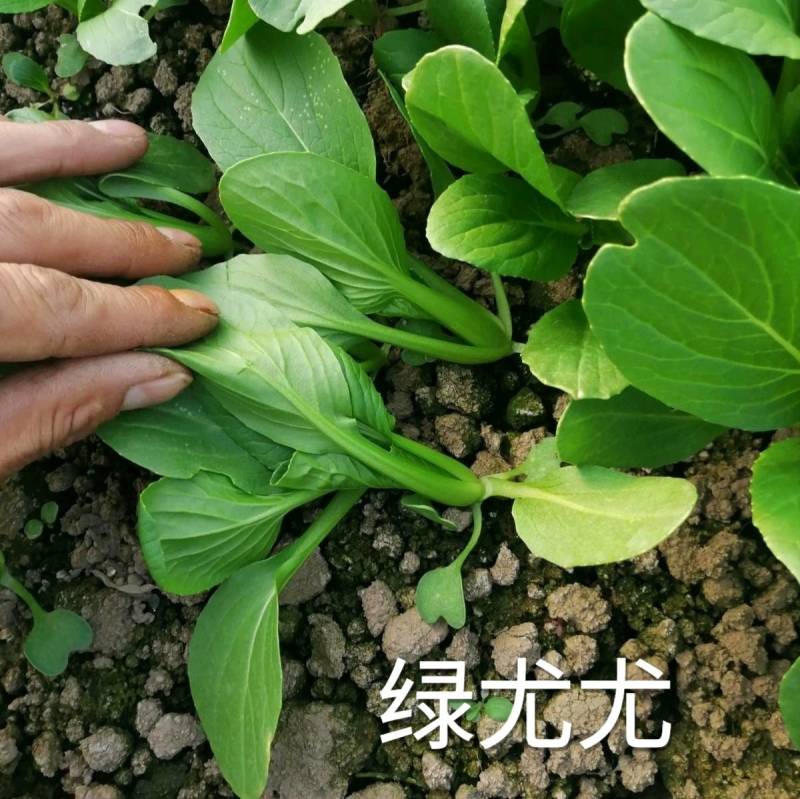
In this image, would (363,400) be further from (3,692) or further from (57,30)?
(57,30)

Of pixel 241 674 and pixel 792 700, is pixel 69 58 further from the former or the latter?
pixel 792 700

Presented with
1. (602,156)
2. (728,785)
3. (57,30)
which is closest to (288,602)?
(728,785)

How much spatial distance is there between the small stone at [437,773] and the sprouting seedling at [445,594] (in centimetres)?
16

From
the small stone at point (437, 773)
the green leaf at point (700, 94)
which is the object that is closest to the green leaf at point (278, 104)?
the green leaf at point (700, 94)

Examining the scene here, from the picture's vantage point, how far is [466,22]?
35.8 inches

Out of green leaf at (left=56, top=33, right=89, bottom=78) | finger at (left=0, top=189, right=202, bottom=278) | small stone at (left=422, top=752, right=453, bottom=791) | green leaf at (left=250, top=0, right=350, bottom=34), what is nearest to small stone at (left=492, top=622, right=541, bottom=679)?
small stone at (left=422, top=752, right=453, bottom=791)

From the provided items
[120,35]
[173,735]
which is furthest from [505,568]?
[120,35]

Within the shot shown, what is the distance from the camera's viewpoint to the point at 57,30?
129 cm

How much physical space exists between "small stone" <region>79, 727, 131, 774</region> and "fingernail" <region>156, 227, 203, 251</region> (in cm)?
59

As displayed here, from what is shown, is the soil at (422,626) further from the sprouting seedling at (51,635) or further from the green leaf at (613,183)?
the green leaf at (613,183)

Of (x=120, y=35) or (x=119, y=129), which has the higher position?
(x=120, y=35)

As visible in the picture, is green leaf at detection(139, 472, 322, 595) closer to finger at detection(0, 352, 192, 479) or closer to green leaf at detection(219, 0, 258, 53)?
finger at detection(0, 352, 192, 479)

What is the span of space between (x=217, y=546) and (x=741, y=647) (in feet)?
1.90

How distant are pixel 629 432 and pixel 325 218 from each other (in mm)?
383
